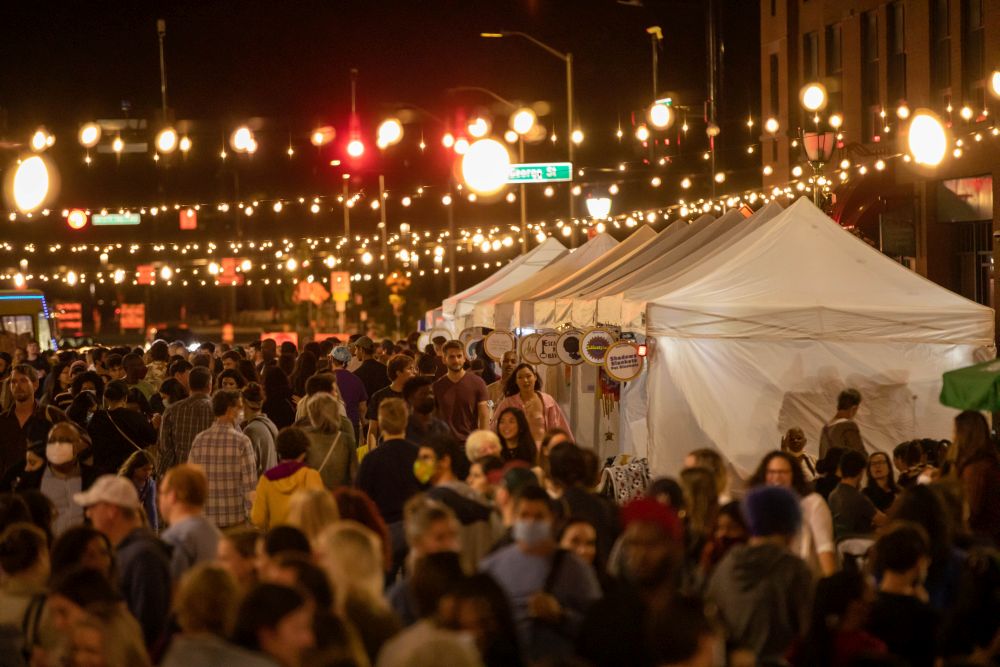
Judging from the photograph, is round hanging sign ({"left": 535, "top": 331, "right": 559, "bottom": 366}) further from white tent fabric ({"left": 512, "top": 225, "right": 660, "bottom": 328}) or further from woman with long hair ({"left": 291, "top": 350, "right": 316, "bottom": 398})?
woman with long hair ({"left": 291, "top": 350, "right": 316, "bottom": 398})

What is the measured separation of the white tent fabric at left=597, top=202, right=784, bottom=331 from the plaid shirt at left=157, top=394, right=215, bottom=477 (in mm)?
5347

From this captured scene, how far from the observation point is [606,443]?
18406 mm

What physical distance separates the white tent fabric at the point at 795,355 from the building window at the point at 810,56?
22.4 metres

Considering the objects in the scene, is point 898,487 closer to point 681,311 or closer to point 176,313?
point 681,311

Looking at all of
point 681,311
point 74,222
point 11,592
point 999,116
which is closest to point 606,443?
point 681,311

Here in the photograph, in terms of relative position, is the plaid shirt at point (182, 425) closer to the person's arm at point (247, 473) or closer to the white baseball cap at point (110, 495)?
the person's arm at point (247, 473)

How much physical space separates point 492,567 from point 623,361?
33.6 feet

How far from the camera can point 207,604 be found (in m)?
5.02

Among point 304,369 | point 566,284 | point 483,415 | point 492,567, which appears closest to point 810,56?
point 566,284

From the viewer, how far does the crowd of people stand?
486 centimetres

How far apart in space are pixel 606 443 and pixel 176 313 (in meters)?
73.8

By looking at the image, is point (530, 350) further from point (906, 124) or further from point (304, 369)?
point (906, 124)

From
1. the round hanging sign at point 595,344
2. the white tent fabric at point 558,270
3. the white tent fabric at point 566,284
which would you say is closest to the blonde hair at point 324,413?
the round hanging sign at point 595,344

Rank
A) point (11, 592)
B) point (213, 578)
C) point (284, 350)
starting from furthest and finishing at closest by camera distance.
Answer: point (284, 350) < point (11, 592) < point (213, 578)
